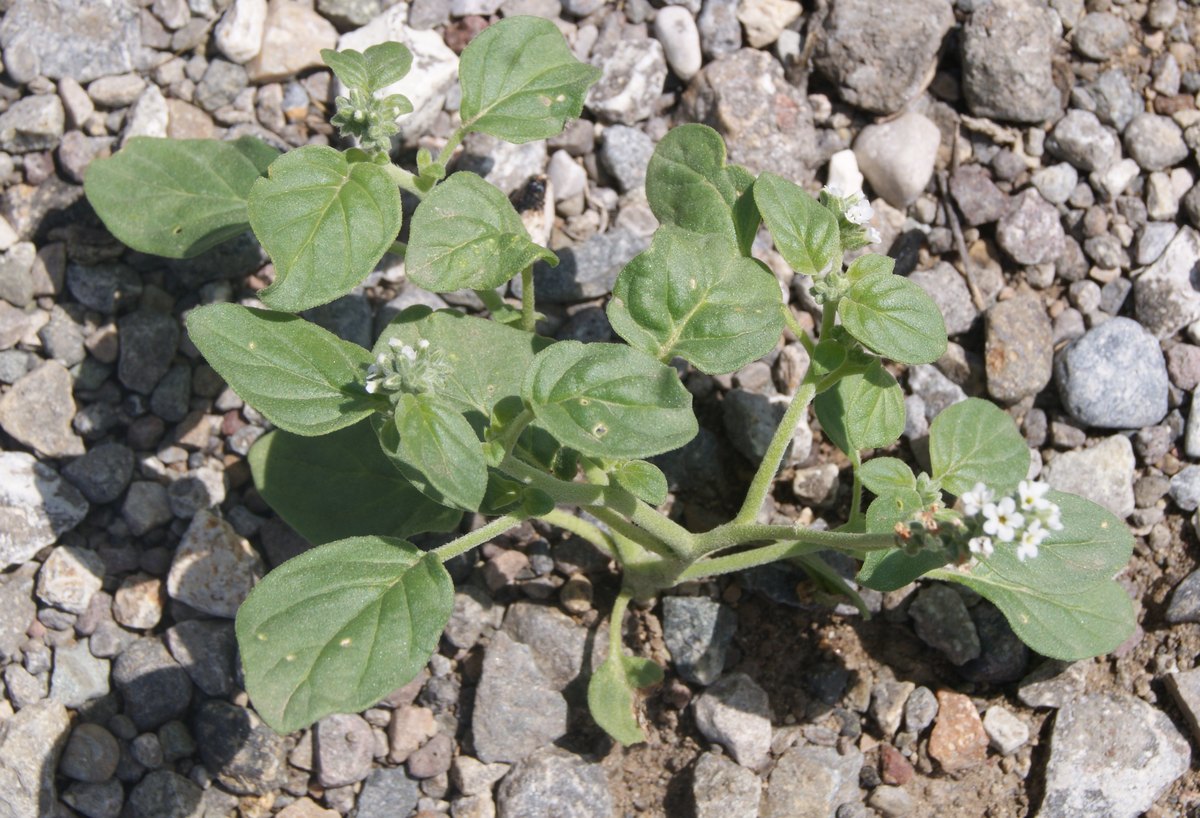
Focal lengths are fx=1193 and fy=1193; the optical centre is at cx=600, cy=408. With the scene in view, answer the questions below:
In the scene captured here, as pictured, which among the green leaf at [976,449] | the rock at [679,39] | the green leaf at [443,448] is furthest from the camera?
the rock at [679,39]

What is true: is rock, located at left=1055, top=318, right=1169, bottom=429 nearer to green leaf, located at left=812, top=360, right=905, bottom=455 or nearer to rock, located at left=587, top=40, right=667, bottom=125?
green leaf, located at left=812, top=360, right=905, bottom=455

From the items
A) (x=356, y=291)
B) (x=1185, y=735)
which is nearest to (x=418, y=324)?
(x=356, y=291)

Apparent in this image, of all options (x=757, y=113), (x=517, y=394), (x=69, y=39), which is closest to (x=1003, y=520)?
(x=517, y=394)

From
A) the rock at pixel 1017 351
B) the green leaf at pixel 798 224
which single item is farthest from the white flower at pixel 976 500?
the rock at pixel 1017 351

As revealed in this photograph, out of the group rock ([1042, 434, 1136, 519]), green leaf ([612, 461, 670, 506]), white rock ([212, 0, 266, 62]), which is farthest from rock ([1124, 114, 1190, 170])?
white rock ([212, 0, 266, 62])

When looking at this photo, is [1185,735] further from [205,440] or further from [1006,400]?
[205,440]

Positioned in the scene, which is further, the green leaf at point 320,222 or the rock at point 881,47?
the rock at point 881,47

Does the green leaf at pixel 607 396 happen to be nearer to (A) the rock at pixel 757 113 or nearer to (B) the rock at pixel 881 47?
(A) the rock at pixel 757 113
